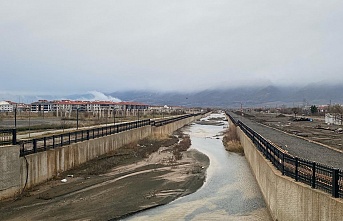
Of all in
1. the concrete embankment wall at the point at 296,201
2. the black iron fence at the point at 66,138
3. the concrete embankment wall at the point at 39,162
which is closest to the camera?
the concrete embankment wall at the point at 296,201

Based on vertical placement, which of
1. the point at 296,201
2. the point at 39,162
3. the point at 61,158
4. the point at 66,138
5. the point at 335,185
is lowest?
the point at 61,158

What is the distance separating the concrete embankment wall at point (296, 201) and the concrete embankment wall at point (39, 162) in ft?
40.3

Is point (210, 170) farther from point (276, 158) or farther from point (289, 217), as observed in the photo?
point (289, 217)

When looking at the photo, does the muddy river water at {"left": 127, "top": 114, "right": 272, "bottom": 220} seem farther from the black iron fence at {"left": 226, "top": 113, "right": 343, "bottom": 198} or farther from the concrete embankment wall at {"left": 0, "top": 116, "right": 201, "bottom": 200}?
the concrete embankment wall at {"left": 0, "top": 116, "right": 201, "bottom": 200}

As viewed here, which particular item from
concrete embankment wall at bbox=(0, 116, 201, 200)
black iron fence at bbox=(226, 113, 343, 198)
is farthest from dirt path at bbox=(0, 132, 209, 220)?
black iron fence at bbox=(226, 113, 343, 198)

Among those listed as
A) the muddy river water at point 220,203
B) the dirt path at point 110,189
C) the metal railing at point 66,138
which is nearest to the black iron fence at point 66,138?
the metal railing at point 66,138

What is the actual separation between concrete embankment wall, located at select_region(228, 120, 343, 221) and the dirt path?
18.1ft

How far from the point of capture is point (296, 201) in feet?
36.8

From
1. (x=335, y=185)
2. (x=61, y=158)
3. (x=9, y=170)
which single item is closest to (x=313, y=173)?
(x=335, y=185)

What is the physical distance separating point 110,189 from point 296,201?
37.3ft

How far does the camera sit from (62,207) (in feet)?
52.4

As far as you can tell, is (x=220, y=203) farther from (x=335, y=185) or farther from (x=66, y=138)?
(x=66, y=138)

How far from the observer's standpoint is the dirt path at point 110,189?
603 inches

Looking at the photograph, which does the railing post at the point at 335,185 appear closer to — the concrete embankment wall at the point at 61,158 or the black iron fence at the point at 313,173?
the black iron fence at the point at 313,173
